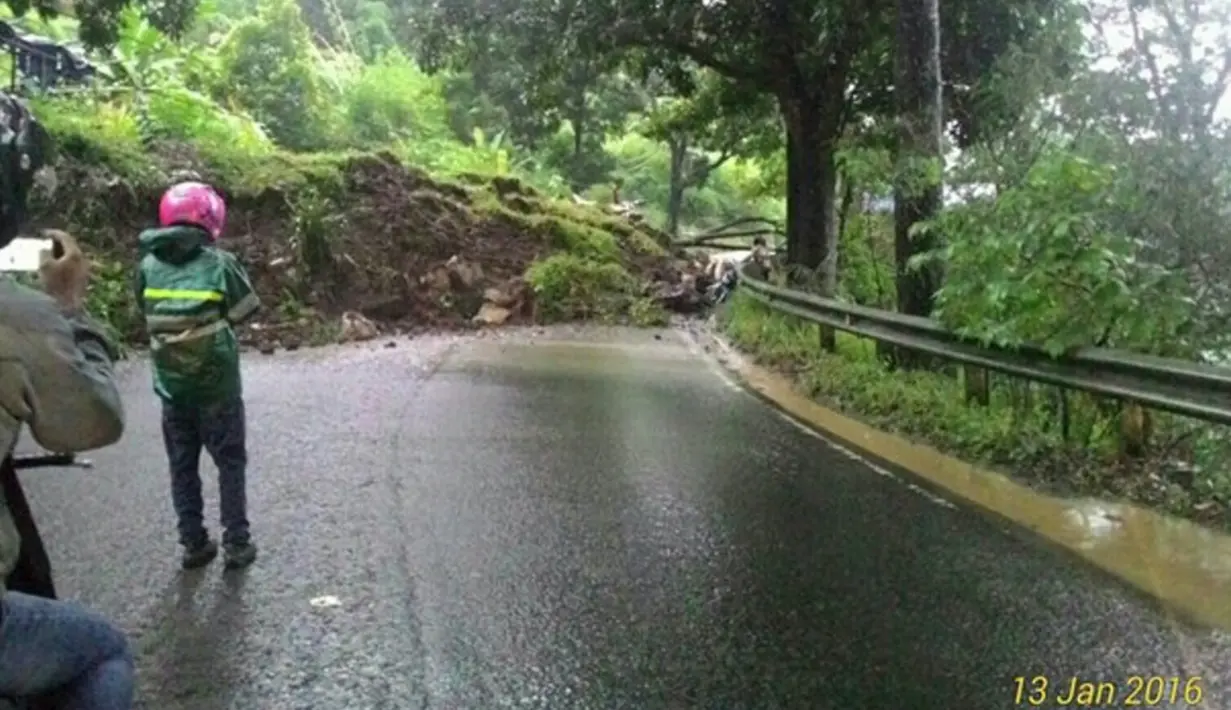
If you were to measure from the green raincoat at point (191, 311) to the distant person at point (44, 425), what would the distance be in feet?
9.48

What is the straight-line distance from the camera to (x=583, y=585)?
18.8 ft

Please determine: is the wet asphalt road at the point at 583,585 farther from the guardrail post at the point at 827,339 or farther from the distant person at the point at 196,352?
the guardrail post at the point at 827,339

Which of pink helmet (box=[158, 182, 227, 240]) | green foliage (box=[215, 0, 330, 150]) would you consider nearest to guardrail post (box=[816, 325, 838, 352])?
pink helmet (box=[158, 182, 227, 240])

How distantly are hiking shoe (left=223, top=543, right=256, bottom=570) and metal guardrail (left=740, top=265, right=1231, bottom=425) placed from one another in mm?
5002

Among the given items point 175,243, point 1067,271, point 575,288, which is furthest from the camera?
point 575,288

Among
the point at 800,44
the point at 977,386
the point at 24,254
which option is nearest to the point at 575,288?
the point at 800,44

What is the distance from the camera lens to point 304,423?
998 centimetres

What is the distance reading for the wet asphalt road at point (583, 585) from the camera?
4.56 m

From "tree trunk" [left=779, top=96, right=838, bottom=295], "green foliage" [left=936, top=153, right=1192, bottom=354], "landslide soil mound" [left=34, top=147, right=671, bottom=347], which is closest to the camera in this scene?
"green foliage" [left=936, top=153, right=1192, bottom=354]

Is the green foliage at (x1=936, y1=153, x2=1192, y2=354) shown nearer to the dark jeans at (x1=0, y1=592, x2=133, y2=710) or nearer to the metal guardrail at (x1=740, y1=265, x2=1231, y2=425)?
the metal guardrail at (x1=740, y1=265, x2=1231, y2=425)

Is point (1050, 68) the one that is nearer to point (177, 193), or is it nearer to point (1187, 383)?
point (1187, 383)

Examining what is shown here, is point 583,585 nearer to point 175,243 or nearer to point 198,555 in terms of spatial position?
point 198,555

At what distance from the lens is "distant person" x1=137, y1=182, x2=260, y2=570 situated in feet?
18.9

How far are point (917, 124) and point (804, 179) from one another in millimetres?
7423
